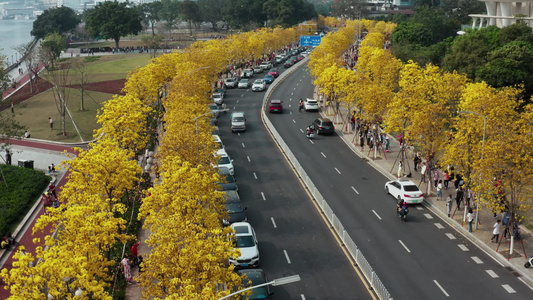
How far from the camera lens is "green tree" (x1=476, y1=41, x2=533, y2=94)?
187 ft

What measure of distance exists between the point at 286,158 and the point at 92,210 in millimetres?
27702

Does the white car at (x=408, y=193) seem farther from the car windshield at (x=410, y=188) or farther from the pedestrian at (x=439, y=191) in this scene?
the pedestrian at (x=439, y=191)

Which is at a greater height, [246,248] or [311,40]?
[311,40]

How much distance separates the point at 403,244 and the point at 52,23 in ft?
504

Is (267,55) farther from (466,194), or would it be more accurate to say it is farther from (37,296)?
(37,296)

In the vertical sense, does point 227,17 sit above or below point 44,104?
above

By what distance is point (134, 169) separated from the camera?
1160 inches

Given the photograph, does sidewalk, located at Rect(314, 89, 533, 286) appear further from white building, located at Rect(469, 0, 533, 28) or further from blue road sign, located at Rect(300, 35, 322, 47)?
blue road sign, located at Rect(300, 35, 322, 47)

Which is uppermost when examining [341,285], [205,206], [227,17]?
[227,17]

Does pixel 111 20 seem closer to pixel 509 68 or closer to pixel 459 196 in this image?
pixel 509 68

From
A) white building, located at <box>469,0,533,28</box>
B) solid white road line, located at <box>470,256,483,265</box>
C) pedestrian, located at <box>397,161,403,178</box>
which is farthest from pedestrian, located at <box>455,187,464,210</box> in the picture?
white building, located at <box>469,0,533,28</box>

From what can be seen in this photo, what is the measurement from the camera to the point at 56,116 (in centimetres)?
6544

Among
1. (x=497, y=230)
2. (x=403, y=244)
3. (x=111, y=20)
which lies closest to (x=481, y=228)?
(x=497, y=230)

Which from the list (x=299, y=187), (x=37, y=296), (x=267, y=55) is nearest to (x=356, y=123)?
(x=299, y=187)
